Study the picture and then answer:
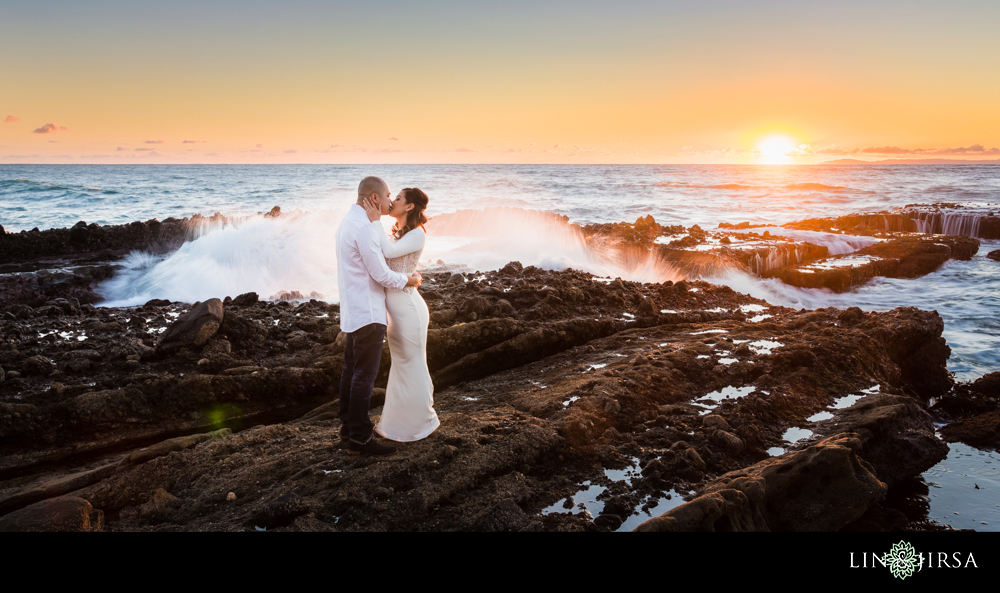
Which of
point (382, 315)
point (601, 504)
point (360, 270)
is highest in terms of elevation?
point (360, 270)

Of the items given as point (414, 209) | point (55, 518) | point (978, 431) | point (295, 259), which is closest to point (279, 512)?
point (55, 518)

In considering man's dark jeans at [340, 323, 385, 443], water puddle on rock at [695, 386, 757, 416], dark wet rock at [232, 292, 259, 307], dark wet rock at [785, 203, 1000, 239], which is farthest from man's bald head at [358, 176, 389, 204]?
dark wet rock at [785, 203, 1000, 239]

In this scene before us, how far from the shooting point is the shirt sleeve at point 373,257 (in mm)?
4055

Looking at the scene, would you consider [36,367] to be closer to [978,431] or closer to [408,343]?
[408,343]

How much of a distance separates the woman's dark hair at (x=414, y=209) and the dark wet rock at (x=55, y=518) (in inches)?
119

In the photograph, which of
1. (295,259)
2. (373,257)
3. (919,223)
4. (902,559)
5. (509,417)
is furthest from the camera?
(919,223)

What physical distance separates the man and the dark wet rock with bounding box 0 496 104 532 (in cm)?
178

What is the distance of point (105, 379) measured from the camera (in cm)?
598

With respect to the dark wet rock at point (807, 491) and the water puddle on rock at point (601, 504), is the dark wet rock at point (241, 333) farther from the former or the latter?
the dark wet rock at point (807, 491)

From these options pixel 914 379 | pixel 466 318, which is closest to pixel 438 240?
pixel 466 318

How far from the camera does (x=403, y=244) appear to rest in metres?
4.27

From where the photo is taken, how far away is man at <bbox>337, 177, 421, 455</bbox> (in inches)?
160

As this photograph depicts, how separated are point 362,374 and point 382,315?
0.55m

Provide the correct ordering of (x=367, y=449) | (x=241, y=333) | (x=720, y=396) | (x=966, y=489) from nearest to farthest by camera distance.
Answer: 1. (x=367, y=449)
2. (x=966, y=489)
3. (x=720, y=396)
4. (x=241, y=333)
